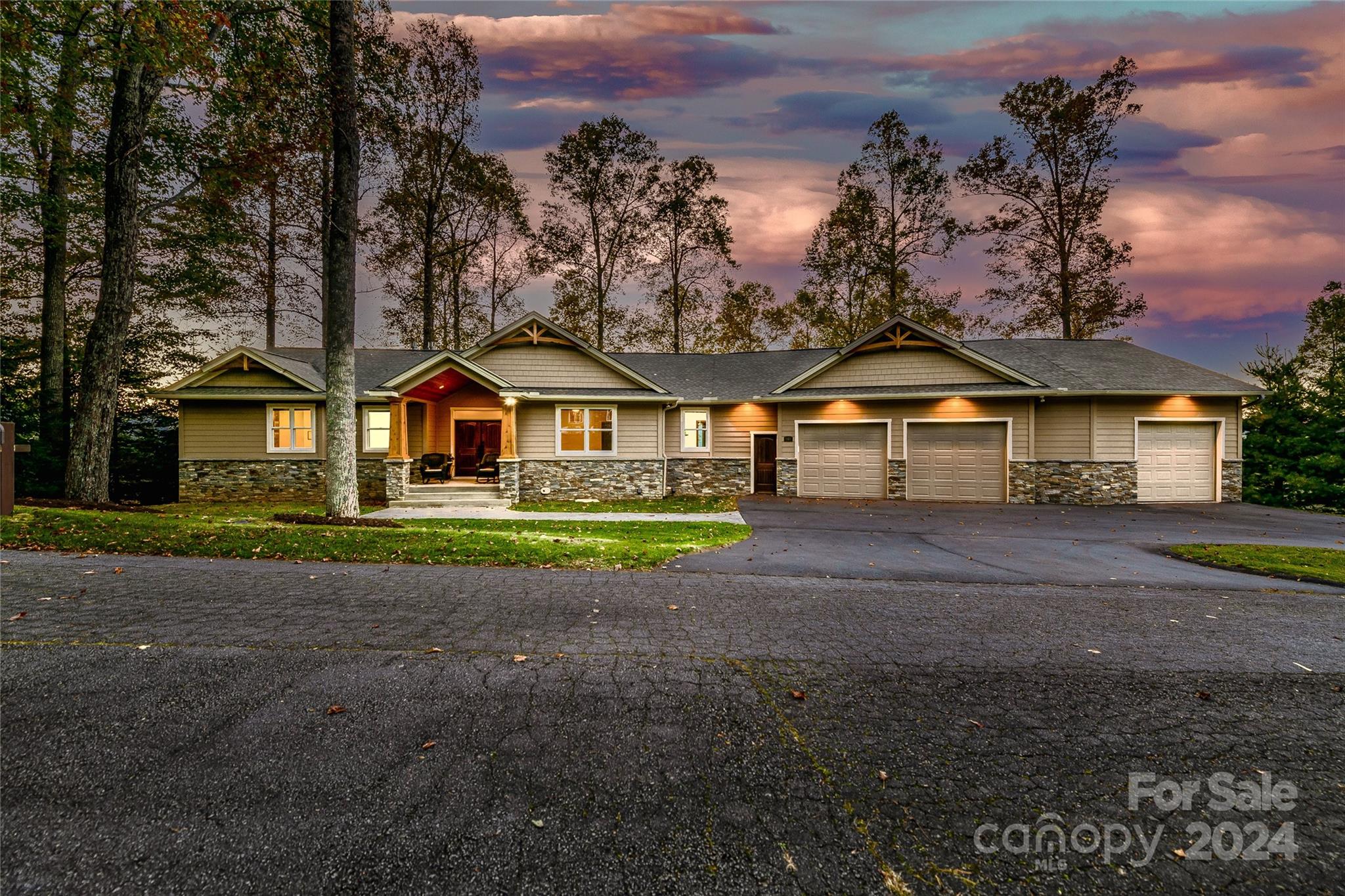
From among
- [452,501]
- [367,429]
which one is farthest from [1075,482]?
[367,429]

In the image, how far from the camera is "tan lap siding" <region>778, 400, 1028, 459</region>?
15539mm

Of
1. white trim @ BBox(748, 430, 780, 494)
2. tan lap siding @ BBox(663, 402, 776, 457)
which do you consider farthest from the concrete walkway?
tan lap siding @ BBox(663, 402, 776, 457)

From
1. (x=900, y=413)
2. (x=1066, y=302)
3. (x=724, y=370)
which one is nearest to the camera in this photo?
(x=900, y=413)

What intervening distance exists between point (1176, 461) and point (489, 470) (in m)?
21.3

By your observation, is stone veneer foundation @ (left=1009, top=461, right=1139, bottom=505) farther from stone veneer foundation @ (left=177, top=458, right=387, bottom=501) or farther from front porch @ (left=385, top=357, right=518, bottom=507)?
stone veneer foundation @ (left=177, top=458, right=387, bottom=501)

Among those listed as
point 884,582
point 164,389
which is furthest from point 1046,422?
point 164,389

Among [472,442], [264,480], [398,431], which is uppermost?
[398,431]

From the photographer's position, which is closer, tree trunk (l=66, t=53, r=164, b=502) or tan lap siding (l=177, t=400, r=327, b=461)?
tree trunk (l=66, t=53, r=164, b=502)

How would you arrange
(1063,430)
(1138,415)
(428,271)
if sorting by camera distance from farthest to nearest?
(428,271) < (1063,430) < (1138,415)

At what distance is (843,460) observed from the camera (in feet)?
55.4

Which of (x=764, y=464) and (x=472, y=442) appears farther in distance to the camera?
(x=764, y=464)

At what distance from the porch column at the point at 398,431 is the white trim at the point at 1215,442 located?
70.2 ft

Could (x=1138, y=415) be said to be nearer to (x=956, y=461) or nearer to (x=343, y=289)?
(x=956, y=461)

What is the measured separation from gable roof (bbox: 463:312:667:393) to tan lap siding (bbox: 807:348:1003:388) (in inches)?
231
